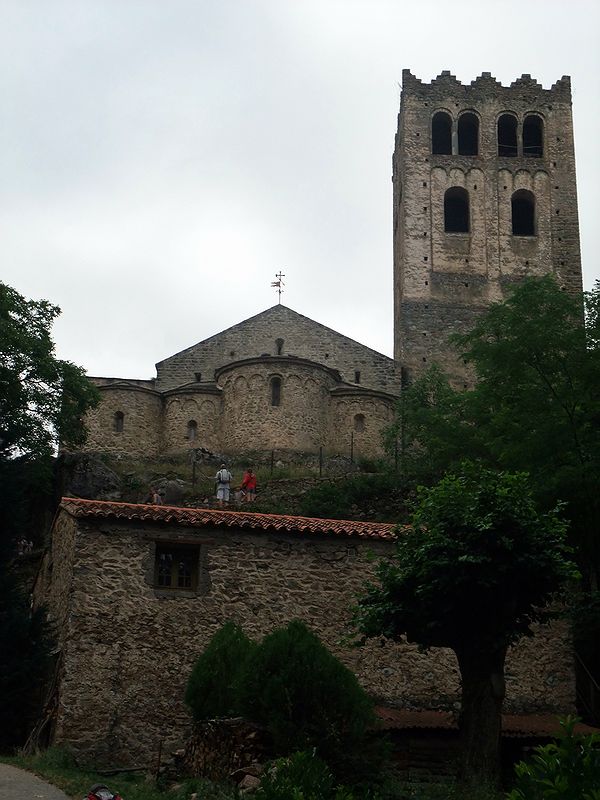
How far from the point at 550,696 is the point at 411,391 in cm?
2113

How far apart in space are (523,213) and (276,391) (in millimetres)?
20921

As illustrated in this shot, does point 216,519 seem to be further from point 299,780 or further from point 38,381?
point 38,381

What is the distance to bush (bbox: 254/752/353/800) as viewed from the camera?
11.9m

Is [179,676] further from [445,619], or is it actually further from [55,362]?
[55,362]

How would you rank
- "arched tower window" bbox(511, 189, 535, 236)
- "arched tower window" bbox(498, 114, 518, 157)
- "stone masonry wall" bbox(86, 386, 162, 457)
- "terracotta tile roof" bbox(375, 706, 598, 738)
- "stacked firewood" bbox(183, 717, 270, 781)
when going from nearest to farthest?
"stacked firewood" bbox(183, 717, 270, 781), "terracotta tile roof" bbox(375, 706, 598, 738), "stone masonry wall" bbox(86, 386, 162, 457), "arched tower window" bbox(511, 189, 535, 236), "arched tower window" bbox(498, 114, 518, 157)

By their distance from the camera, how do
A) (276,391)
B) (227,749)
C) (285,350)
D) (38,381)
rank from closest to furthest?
(227,749), (38,381), (276,391), (285,350)

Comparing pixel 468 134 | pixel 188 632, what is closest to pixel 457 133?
pixel 468 134

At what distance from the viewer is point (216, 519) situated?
68.8 feet

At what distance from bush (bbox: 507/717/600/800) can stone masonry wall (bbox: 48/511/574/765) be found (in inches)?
439

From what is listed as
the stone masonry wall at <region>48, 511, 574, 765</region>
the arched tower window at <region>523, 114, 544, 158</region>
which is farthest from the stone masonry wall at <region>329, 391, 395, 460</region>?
the stone masonry wall at <region>48, 511, 574, 765</region>

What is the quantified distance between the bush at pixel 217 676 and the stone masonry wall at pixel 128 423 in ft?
98.8

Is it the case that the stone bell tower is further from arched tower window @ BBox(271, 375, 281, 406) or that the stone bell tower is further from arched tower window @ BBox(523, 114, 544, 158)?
arched tower window @ BBox(271, 375, 281, 406)

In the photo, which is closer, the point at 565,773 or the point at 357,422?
the point at 565,773

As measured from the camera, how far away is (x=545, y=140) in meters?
59.8
